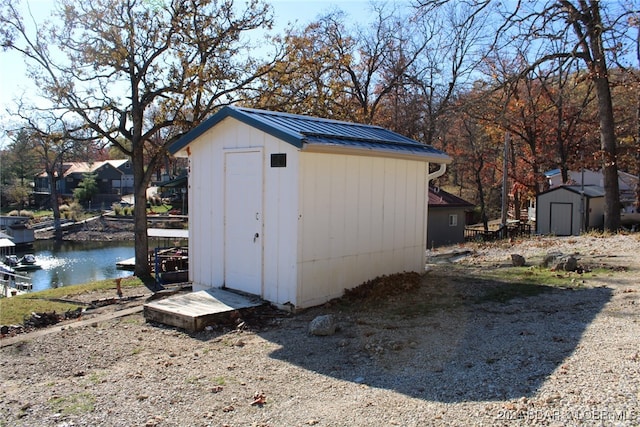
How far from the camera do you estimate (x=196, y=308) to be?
617 cm

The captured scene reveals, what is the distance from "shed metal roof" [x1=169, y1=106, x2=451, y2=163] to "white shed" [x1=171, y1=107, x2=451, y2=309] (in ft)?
0.07

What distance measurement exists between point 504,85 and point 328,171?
8214 millimetres

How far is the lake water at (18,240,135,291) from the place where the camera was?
27.1m

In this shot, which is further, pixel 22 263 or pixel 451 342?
pixel 22 263

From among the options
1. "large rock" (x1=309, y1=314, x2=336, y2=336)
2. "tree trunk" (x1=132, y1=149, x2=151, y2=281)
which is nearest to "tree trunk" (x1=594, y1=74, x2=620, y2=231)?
"large rock" (x1=309, y1=314, x2=336, y2=336)

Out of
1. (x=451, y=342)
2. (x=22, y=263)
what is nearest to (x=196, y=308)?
(x=451, y=342)

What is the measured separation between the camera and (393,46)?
942 inches

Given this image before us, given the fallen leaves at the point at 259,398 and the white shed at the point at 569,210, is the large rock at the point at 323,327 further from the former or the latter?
the white shed at the point at 569,210

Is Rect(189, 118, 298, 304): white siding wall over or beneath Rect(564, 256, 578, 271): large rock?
over

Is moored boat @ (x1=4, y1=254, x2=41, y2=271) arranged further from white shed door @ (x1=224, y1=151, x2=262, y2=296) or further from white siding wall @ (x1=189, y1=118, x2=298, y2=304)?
white shed door @ (x1=224, y1=151, x2=262, y2=296)

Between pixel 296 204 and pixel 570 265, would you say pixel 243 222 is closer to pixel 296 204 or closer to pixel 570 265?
pixel 296 204

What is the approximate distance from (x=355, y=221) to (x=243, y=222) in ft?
5.04

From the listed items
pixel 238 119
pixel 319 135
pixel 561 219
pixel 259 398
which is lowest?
pixel 259 398

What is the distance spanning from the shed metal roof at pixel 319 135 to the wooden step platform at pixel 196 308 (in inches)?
84.7
